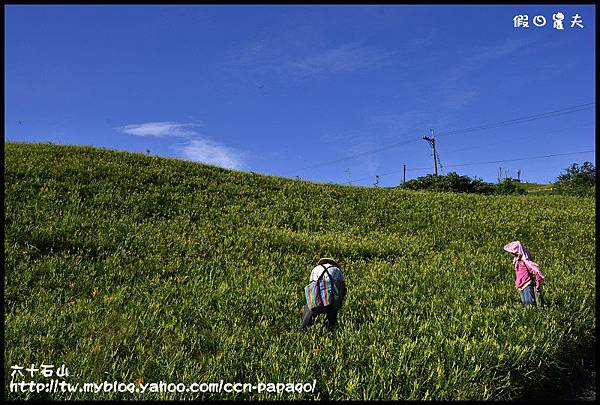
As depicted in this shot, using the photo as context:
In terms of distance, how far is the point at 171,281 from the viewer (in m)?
10.0

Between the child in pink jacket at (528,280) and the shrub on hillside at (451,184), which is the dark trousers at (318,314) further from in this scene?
the shrub on hillside at (451,184)

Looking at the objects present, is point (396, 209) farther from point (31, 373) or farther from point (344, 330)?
point (31, 373)

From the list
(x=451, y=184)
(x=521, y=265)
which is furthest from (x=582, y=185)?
(x=521, y=265)

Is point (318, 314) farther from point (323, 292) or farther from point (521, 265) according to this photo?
point (521, 265)

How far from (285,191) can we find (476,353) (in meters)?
19.1

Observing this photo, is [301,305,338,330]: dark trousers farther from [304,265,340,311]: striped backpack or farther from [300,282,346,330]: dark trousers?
[304,265,340,311]: striped backpack

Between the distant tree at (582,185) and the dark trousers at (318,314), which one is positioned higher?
the distant tree at (582,185)

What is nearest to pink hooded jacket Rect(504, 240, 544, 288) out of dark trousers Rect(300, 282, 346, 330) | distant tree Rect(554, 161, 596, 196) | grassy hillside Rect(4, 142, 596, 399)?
grassy hillside Rect(4, 142, 596, 399)

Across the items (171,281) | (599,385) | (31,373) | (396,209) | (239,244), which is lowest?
(599,385)

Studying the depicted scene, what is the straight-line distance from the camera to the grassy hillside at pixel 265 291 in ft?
17.8

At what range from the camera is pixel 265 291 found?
937 cm

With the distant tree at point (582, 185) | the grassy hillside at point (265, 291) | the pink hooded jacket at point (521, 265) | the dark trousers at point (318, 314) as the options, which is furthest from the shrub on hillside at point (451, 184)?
the dark trousers at point (318, 314)

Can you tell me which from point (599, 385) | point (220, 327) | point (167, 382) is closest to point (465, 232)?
point (599, 385)

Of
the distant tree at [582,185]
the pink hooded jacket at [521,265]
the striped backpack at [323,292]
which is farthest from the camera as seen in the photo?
the distant tree at [582,185]
